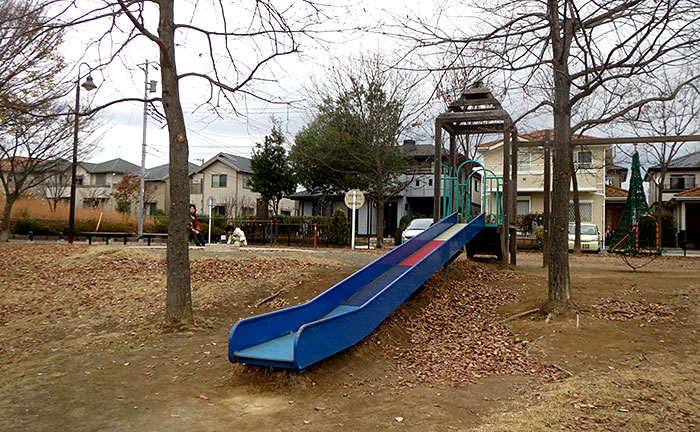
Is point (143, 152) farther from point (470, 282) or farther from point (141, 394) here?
point (141, 394)

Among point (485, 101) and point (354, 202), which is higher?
point (485, 101)

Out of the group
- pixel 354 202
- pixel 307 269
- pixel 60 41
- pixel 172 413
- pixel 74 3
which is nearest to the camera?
pixel 172 413

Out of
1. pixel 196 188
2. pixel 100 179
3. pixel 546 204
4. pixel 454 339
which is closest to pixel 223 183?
pixel 196 188

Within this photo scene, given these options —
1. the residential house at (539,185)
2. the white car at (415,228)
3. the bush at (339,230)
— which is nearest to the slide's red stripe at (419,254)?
the white car at (415,228)

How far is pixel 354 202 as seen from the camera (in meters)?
20.4

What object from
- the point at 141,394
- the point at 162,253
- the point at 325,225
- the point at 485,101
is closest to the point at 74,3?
the point at 141,394

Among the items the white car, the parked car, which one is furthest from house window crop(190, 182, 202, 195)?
the parked car

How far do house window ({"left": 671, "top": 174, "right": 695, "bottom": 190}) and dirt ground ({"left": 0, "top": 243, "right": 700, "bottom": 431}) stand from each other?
110ft

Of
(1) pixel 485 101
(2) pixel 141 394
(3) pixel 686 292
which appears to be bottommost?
(2) pixel 141 394

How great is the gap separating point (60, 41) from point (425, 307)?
10.8m

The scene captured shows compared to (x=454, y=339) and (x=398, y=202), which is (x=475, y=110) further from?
(x=398, y=202)

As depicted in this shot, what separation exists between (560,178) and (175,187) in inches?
226

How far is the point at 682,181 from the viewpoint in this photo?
38.6m

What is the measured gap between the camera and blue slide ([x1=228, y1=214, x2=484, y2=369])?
17.4ft
